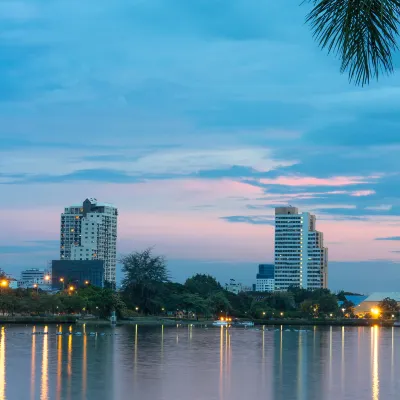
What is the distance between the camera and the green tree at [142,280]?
13400 centimetres

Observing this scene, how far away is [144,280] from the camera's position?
134 meters

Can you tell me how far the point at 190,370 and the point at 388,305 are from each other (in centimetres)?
13695

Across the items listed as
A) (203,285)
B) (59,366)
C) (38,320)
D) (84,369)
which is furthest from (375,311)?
(84,369)

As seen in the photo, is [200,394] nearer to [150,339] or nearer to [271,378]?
[271,378]

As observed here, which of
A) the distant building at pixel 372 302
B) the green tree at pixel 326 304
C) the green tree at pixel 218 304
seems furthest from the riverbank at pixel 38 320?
the distant building at pixel 372 302

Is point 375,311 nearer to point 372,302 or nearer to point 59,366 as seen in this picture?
point 372,302

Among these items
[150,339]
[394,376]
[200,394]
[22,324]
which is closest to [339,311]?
[22,324]

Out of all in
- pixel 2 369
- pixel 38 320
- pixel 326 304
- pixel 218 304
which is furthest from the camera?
pixel 326 304

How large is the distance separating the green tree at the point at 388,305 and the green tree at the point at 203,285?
38226 millimetres

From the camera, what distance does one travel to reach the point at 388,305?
176 metres

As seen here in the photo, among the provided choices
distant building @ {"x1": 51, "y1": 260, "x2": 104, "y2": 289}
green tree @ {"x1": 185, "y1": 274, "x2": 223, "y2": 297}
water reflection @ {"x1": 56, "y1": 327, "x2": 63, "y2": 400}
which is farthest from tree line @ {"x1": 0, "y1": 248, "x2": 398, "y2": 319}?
water reflection @ {"x1": 56, "y1": 327, "x2": 63, "y2": 400}

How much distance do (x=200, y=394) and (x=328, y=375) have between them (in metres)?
12.9

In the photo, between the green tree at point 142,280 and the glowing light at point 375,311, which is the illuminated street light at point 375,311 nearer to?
the glowing light at point 375,311

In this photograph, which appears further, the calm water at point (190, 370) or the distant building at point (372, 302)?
the distant building at point (372, 302)
